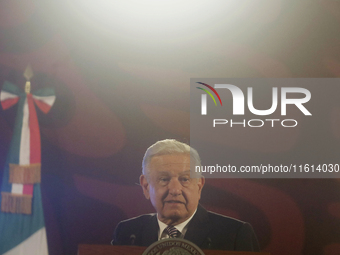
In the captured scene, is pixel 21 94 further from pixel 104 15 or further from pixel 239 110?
pixel 239 110

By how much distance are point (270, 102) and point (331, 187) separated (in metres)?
0.66

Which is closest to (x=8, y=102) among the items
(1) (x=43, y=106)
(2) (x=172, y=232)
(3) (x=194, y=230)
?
(1) (x=43, y=106)

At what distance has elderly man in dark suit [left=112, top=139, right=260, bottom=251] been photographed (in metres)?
2.06

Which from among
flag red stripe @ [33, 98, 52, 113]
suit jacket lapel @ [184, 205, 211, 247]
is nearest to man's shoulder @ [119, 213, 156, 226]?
suit jacket lapel @ [184, 205, 211, 247]

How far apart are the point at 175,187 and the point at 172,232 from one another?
0.29 m

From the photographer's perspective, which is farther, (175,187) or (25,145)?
(25,145)

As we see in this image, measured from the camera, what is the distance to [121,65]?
7.15ft

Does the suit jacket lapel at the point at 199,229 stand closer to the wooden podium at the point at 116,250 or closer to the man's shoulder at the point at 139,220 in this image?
the wooden podium at the point at 116,250

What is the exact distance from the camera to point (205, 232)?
6.80 feet

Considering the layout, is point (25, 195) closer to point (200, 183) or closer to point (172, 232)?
point (172, 232)

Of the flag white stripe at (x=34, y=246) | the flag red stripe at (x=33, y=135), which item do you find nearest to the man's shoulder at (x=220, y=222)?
the flag white stripe at (x=34, y=246)

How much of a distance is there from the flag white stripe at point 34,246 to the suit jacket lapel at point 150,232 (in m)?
0.67

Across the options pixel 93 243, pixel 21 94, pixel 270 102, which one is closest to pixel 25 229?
pixel 93 243

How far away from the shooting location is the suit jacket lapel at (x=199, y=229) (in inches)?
81.4
